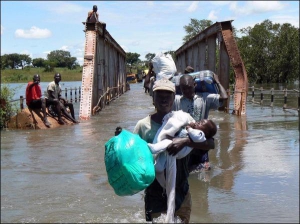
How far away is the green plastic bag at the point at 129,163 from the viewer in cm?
323

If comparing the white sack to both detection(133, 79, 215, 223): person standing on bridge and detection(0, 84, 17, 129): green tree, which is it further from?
detection(0, 84, 17, 129): green tree

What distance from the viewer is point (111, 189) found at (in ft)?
22.0

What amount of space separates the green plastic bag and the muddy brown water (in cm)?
218

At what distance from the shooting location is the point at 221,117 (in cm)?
1577

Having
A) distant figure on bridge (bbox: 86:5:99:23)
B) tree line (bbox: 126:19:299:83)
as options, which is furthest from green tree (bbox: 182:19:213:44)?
distant figure on bridge (bbox: 86:5:99:23)

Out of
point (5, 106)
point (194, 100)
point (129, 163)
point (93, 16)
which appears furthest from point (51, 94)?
point (129, 163)

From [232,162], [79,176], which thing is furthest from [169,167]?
[232,162]

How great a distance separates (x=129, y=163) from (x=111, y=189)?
357 cm

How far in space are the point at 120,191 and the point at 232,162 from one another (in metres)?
5.12

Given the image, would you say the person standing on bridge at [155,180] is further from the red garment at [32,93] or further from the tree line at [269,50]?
the tree line at [269,50]

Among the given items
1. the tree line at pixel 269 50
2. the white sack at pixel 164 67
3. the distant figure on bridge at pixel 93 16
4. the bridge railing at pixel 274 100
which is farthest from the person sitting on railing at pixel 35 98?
the tree line at pixel 269 50

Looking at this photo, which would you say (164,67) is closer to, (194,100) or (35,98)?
(194,100)

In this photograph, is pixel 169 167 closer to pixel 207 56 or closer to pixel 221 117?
pixel 221 117

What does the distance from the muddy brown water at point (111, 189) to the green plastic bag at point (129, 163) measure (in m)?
2.18
